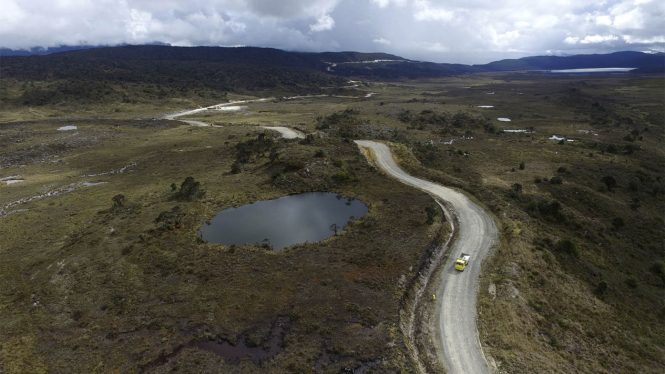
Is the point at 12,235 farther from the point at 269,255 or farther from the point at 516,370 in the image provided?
the point at 516,370

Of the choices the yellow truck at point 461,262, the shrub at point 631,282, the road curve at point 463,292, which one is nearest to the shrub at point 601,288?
the shrub at point 631,282

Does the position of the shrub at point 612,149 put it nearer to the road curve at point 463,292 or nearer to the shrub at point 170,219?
the road curve at point 463,292

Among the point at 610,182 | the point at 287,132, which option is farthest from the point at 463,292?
the point at 287,132

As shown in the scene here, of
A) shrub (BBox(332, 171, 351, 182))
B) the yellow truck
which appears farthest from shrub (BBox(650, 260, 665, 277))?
shrub (BBox(332, 171, 351, 182))

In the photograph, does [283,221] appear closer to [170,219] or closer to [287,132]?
[170,219]

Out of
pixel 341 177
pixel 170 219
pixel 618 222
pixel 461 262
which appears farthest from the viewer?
pixel 341 177

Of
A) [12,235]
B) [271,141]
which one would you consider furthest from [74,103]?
[12,235]
